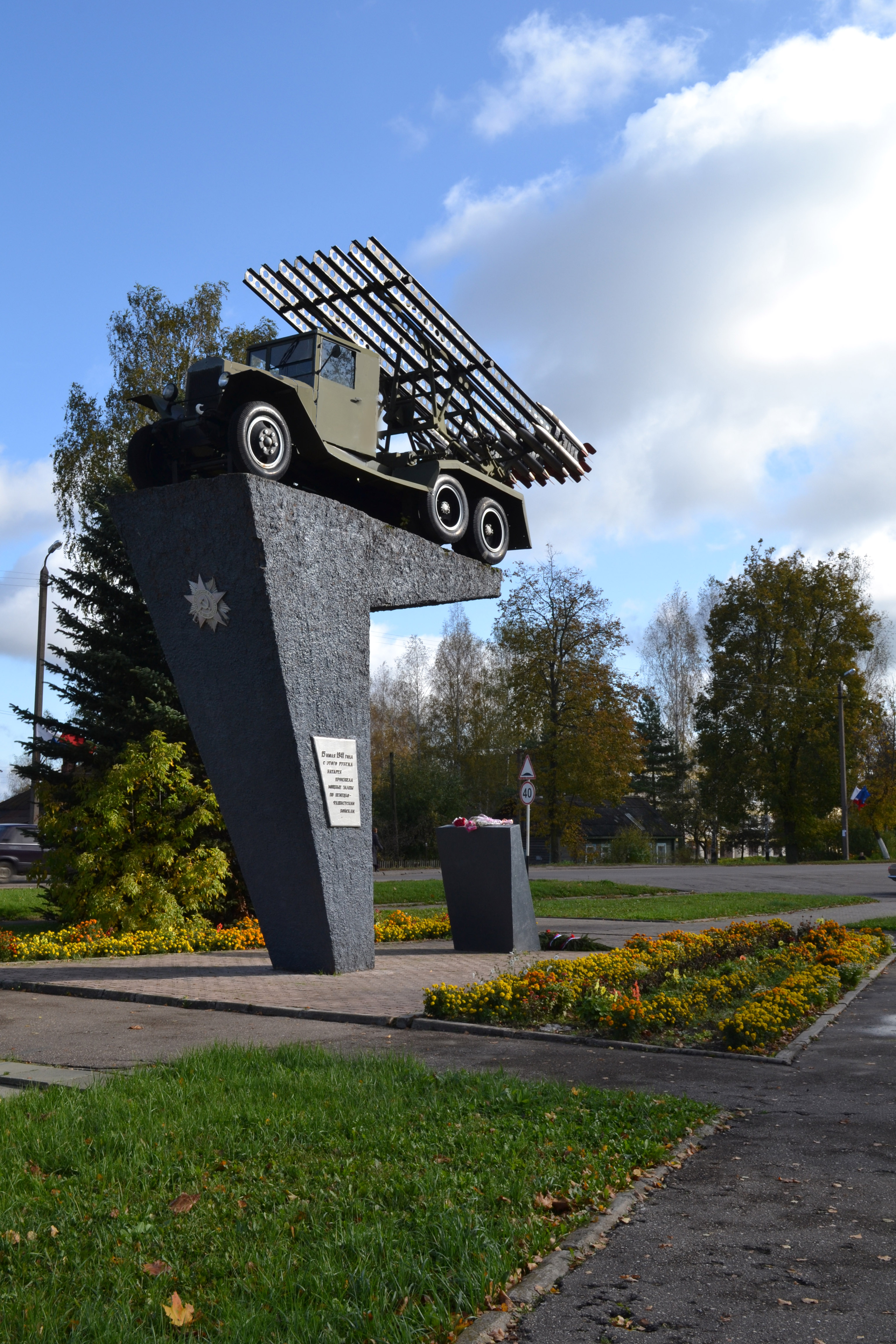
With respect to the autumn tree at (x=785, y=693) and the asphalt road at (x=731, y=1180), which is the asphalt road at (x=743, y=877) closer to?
the autumn tree at (x=785, y=693)

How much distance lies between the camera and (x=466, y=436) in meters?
14.0

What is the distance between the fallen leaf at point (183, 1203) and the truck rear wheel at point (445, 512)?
9.50 metres

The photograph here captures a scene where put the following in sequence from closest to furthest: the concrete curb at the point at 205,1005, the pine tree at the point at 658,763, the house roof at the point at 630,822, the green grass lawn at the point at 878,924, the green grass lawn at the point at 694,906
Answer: the concrete curb at the point at 205,1005 < the green grass lawn at the point at 878,924 < the green grass lawn at the point at 694,906 < the pine tree at the point at 658,763 < the house roof at the point at 630,822

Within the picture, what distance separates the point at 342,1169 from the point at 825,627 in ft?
140

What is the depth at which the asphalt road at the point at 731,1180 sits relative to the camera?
3158 mm

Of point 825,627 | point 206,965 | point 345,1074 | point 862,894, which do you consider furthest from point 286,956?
point 825,627

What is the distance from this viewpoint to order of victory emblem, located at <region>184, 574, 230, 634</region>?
34.3 feet

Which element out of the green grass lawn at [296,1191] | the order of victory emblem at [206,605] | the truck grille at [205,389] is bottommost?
the green grass lawn at [296,1191]

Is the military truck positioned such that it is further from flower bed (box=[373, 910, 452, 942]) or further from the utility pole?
the utility pole

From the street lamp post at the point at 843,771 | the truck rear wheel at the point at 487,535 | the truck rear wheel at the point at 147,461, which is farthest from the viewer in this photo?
the street lamp post at the point at 843,771

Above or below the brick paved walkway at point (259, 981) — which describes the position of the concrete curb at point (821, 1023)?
below

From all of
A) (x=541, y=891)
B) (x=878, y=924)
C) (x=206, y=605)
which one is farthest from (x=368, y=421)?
(x=541, y=891)

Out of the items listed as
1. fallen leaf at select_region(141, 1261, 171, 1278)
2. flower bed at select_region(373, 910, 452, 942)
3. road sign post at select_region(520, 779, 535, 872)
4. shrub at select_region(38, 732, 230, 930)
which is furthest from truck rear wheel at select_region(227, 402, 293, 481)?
road sign post at select_region(520, 779, 535, 872)

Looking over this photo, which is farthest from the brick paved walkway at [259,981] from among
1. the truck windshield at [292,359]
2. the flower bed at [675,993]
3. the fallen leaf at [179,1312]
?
the truck windshield at [292,359]
